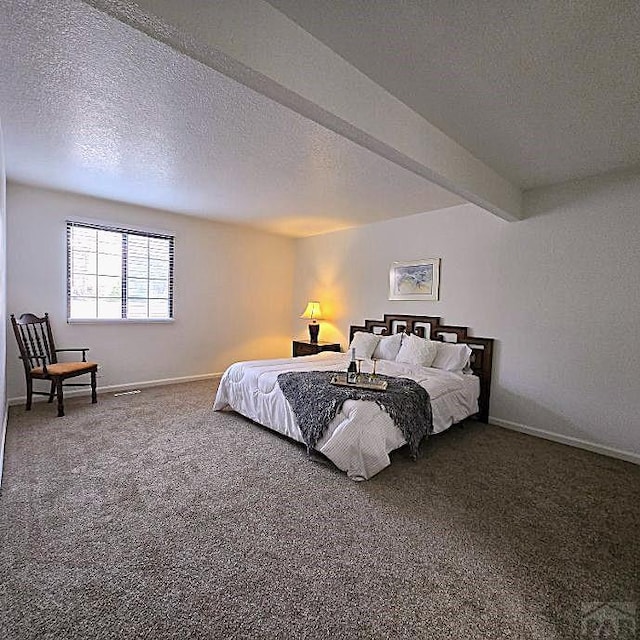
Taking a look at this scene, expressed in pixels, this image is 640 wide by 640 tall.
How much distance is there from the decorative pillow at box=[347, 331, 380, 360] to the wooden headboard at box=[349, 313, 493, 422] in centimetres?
31

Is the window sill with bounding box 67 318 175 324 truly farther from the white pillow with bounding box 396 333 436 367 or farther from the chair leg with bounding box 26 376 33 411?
the white pillow with bounding box 396 333 436 367

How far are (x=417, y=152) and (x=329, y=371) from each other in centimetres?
212

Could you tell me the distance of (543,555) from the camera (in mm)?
1801

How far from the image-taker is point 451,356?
3986mm

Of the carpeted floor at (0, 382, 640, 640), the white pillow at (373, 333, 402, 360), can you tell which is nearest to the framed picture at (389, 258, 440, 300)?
the white pillow at (373, 333, 402, 360)

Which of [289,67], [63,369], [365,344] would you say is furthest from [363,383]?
[63,369]

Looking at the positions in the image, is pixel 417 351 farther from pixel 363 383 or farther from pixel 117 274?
pixel 117 274

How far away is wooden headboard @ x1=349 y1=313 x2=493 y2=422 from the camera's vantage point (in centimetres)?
392

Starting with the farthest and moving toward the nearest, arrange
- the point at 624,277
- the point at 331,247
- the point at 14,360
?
the point at 331,247 → the point at 14,360 → the point at 624,277

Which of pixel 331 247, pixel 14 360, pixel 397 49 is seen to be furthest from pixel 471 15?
pixel 14 360

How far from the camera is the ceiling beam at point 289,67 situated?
1.27m

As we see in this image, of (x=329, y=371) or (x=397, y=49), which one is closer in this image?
(x=397, y=49)

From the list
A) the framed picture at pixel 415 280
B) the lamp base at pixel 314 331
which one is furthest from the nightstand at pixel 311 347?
the framed picture at pixel 415 280

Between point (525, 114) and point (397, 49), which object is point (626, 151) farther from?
point (397, 49)
